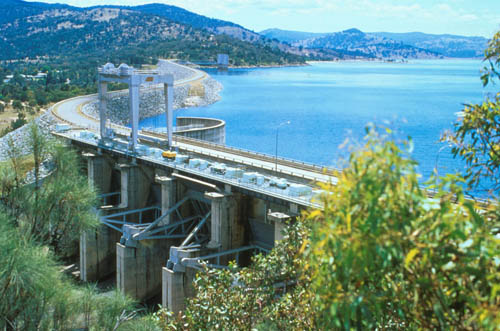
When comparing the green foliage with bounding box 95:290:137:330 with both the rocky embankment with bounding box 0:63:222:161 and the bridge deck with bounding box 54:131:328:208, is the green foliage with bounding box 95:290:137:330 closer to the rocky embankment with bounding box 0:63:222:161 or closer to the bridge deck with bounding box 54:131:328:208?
the bridge deck with bounding box 54:131:328:208

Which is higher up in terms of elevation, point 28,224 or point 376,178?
point 376,178

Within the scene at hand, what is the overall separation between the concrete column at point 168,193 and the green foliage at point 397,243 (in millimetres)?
24530

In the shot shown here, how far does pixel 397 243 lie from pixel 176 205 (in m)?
25.0

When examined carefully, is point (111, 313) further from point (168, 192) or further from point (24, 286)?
point (168, 192)

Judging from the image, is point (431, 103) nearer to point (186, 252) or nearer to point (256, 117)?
point (256, 117)

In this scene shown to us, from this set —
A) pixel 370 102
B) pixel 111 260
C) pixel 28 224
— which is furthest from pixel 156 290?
pixel 370 102

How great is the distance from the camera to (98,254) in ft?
110

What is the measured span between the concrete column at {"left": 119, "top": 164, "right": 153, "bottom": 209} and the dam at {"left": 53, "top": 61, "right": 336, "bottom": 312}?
6 centimetres

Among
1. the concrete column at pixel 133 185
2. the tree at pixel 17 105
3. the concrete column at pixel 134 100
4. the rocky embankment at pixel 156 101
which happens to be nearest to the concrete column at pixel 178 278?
the concrete column at pixel 133 185

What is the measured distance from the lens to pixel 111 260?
3444 centimetres

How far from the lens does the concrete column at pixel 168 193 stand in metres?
29.8

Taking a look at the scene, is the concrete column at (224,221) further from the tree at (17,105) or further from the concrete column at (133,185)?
the tree at (17,105)

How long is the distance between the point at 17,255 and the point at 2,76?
456 feet

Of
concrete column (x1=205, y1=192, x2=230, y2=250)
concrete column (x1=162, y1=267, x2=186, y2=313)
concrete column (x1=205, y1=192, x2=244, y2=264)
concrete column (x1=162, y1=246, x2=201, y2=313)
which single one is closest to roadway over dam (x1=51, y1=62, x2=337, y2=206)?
concrete column (x1=205, y1=192, x2=244, y2=264)
